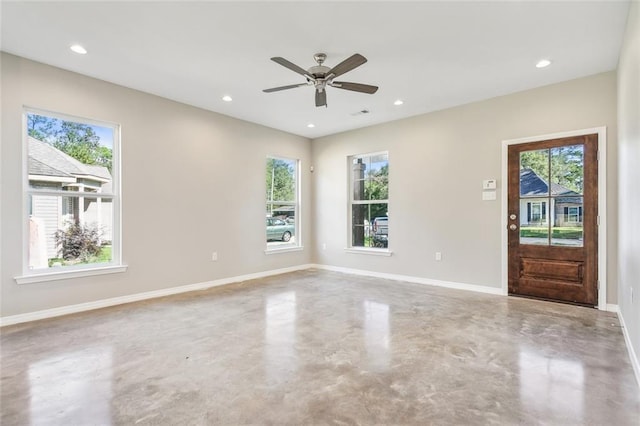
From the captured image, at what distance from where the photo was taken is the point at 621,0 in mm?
2447

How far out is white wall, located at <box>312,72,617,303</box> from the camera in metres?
3.87

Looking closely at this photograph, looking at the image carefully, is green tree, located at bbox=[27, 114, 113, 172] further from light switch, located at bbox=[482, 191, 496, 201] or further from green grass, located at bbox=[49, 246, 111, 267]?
light switch, located at bbox=[482, 191, 496, 201]

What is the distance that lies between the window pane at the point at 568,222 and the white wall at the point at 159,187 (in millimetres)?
4370

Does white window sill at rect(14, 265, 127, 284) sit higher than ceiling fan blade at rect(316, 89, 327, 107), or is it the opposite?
ceiling fan blade at rect(316, 89, 327, 107)

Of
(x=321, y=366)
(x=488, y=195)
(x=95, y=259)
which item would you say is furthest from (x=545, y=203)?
(x=95, y=259)

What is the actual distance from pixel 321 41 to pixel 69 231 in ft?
11.8

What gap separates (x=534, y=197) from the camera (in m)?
4.23

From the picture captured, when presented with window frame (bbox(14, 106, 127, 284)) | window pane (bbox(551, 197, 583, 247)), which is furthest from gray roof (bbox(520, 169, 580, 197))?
window frame (bbox(14, 106, 127, 284))

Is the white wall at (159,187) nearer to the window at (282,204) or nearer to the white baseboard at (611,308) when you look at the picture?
the window at (282,204)

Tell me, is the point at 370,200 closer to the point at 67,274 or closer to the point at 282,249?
the point at 282,249

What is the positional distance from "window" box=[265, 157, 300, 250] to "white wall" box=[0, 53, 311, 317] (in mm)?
221

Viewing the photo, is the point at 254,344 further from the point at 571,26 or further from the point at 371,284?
the point at 571,26

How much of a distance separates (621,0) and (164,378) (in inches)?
173

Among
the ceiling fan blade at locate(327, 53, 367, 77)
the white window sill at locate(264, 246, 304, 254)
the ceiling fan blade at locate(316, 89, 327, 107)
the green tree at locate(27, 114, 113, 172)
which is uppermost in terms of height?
the ceiling fan blade at locate(327, 53, 367, 77)
